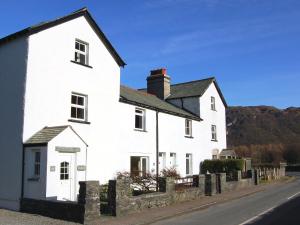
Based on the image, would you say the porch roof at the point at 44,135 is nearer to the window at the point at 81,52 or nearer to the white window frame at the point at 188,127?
the window at the point at 81,52

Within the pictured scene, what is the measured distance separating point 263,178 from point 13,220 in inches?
1073

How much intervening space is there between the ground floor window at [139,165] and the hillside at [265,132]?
71532 mm

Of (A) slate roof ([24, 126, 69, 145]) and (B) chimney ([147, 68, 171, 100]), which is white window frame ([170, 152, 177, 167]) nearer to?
(B) chimney ([147, 68, 171, 100])

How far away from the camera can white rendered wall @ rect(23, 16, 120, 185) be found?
1744cm

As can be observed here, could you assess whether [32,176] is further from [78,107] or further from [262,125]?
[262,125]

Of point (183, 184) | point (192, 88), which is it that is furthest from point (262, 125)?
point (183, 184)

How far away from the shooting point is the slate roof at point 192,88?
110ft

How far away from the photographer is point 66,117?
18.6 m

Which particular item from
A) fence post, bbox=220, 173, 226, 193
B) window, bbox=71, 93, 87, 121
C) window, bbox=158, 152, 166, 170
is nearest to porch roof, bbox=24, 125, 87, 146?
window, bbox=71, 93, 87, 121

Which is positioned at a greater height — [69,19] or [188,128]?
[69,19]

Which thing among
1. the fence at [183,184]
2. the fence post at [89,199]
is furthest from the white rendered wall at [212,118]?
the fence post at [89,199]

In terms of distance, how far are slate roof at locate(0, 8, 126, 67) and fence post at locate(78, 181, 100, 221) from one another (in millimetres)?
7407

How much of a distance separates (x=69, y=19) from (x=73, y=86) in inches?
127

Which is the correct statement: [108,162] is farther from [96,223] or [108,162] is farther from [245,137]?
[245,137]
